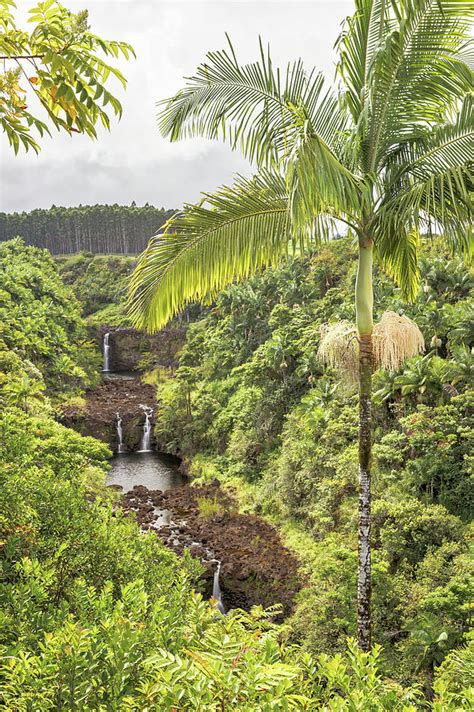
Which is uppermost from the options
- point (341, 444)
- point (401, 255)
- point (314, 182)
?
point (314, 182)

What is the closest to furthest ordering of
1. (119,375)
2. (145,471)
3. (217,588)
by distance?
(217,588), (145,471), (119,375)

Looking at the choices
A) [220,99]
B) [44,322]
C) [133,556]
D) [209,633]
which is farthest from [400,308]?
[44,322]

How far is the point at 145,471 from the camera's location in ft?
70.4

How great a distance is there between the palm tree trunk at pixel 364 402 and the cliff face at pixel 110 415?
66.1ft

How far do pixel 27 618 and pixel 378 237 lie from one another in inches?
186

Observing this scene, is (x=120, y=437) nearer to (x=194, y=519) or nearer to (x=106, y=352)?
(x=194, y=519)

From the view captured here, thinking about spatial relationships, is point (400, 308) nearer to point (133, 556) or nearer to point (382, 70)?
point (382, 70)

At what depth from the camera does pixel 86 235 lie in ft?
227

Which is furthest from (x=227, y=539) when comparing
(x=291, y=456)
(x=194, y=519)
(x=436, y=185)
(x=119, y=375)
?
(x=119, y=375)

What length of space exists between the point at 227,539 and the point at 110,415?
13.2 meters

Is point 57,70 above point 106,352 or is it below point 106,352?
above

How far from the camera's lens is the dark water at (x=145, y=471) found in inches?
785

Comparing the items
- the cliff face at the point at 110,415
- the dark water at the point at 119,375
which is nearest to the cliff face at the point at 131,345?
the dark water at the point at 119,375

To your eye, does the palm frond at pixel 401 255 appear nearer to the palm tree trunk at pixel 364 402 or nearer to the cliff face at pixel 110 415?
the palm tree trunk at pixel 364 402
